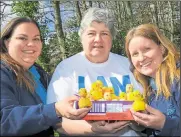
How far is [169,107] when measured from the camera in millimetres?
1873

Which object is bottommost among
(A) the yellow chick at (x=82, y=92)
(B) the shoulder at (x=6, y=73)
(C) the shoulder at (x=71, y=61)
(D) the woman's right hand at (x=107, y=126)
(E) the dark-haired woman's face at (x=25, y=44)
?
(D) the woman's right hand at (x=107, y=126)

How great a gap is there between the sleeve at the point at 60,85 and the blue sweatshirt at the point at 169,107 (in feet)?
1.39

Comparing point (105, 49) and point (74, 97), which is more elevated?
point (105, 49)

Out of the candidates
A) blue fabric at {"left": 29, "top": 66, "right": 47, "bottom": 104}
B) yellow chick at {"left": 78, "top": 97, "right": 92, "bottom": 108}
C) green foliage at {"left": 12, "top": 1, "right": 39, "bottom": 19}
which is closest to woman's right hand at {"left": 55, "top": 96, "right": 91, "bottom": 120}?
yellow chick at {"left": 78, "top": 97, "right": 92, "bottom": 108}

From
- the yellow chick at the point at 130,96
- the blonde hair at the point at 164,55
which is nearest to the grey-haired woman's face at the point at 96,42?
the blonde hair at the point at 164,55

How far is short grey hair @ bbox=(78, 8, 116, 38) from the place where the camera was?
6.17 ft

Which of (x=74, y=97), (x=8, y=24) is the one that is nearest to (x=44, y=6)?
(x=8, y=24)

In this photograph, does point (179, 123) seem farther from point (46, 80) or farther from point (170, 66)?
point (46, 80)

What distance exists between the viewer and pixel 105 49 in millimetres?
1911

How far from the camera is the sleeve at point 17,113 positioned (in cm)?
175

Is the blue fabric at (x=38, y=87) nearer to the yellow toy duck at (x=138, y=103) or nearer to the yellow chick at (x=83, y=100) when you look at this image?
the yellow chick at (x=83, y=100)

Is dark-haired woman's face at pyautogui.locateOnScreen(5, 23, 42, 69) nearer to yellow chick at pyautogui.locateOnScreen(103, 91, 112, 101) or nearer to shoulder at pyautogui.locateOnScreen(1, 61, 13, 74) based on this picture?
shoulder at pyautogui.locateOnScreen(1, 61, 13, 74)

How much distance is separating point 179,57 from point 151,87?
0.22 metres

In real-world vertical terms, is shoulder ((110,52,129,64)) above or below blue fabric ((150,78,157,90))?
above
